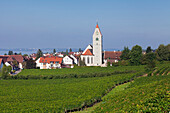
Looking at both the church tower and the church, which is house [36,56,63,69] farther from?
the church tower

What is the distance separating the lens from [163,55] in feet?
309

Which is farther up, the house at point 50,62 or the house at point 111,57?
the house at point 111,57

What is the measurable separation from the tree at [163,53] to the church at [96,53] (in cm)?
2201

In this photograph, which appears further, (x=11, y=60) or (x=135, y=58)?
(x=11, y=60)

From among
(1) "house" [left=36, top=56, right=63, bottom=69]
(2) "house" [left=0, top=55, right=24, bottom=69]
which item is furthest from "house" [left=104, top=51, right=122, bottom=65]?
(2) "house" [left=0, top=55, right=24, bottom=69]

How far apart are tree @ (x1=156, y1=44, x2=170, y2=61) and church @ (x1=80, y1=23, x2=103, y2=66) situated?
2201 centimetres

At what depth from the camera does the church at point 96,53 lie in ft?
312

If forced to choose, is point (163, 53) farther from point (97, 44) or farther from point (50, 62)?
point (50, 62)

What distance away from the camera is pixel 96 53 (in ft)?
315

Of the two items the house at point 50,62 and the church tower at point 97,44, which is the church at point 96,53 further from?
the house at point 50,62

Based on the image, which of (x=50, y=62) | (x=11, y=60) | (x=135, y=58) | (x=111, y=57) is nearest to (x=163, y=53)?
(x=135, y=58)

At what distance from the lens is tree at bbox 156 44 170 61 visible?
9329 centimetres

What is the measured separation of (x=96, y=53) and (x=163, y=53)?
83.4 ft

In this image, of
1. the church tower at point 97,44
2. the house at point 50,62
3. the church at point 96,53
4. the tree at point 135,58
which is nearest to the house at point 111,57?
the church at point 96,53
